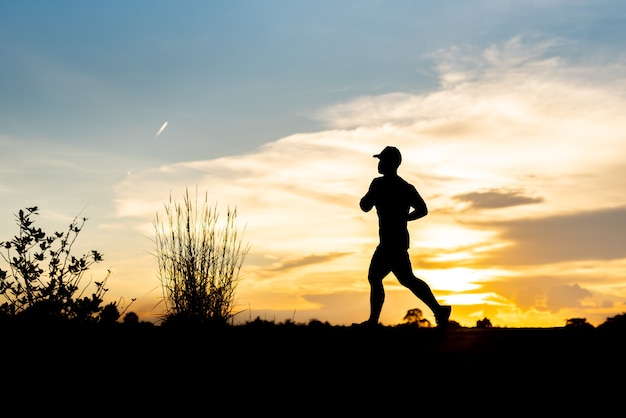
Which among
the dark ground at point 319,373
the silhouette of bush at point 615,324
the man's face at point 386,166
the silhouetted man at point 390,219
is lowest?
the dark ground at point 319,373

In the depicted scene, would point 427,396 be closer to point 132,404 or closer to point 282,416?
point 282,416

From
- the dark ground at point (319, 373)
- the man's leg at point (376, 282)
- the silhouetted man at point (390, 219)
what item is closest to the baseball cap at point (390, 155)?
the silhouetted man at point (390, 219)

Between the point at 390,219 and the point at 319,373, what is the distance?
3188 millimetres

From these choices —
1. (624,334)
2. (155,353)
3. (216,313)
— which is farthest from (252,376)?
(216,313)

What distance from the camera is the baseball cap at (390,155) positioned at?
8.76m

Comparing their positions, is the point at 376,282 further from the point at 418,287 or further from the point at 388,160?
the point at 388,160

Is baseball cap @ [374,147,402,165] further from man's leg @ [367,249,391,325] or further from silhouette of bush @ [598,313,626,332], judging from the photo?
silhouette of bush @ [598,313,626,332]

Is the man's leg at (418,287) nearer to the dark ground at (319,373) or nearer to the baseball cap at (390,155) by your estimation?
the dark ground at (319,373)

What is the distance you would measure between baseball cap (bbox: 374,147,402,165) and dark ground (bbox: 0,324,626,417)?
2069mm

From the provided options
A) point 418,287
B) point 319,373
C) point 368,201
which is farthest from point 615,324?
point 319,373

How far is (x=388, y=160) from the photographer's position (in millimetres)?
8750

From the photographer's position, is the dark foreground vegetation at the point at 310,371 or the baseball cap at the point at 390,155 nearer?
the dark foreground vegetation at the point at 310,371

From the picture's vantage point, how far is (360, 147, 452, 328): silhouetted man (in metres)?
8.70

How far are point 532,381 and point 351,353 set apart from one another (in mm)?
1842
